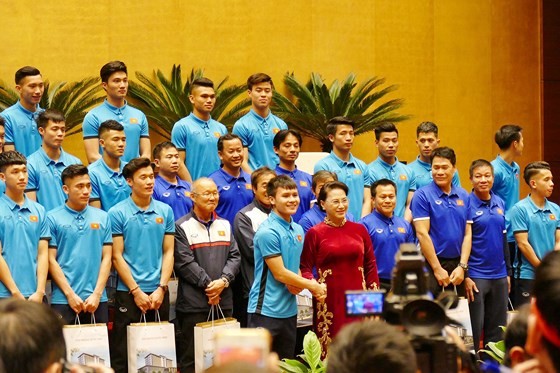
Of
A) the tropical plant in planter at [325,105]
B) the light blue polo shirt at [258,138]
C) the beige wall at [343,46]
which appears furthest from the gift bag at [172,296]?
the tropical plant in planter at [325,105]

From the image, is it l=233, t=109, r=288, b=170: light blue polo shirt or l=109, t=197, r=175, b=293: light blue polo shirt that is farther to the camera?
l=233, t=109, r=288, b=170: light blue polo shirt

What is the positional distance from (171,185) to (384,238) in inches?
68.9

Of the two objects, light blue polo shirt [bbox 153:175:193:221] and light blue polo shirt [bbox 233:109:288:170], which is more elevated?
light blue polo shirt [bbox 233:109:288:170]

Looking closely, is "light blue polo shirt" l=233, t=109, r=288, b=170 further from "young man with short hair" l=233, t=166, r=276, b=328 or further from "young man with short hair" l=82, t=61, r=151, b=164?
"young man with short hair" l=233, t=166, r=276, b=328

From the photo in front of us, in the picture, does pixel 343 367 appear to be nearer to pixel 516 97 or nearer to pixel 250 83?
pixel 250 83

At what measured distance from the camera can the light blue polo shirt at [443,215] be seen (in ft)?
25.5

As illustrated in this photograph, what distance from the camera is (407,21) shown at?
1233cm

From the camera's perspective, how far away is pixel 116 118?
7746 millimetres

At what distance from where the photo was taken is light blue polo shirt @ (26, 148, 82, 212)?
22.9ft

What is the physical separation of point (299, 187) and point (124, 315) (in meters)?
1.94

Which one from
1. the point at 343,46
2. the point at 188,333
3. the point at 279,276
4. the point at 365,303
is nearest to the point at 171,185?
the point at 188,333

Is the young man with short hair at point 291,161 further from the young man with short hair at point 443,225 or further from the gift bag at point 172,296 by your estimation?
the gift bag at point 172,296

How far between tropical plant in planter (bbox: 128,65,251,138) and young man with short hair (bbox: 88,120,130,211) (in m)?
3.19

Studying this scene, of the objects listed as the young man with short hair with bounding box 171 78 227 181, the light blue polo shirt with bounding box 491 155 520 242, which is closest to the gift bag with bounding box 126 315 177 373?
the young man with short hair with bounding box 171 78 227 181
